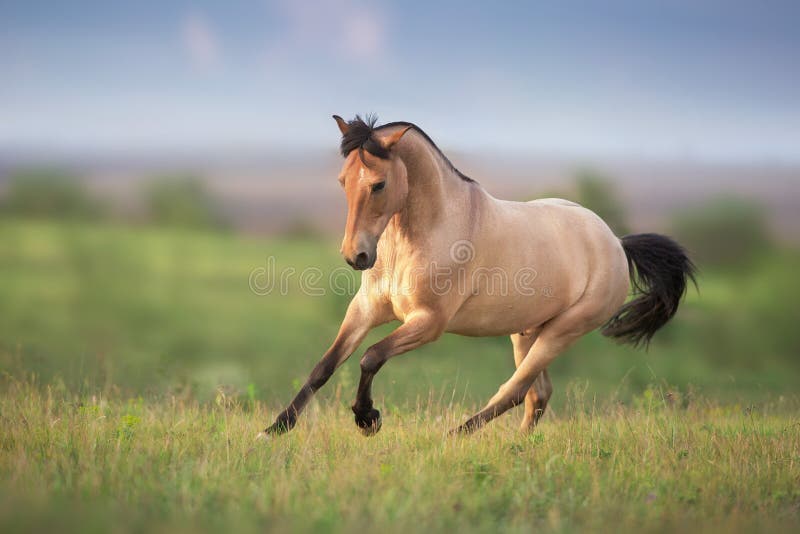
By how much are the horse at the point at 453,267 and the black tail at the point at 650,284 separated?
45 centimetres

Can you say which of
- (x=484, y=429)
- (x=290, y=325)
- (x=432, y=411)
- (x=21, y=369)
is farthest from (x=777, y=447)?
(x=290, y=325)

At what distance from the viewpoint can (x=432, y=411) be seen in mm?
6777

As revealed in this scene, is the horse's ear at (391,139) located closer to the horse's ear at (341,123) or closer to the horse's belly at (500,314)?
the horse's ear at (341,123)

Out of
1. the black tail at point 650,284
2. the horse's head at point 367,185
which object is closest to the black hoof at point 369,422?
the horse's head at point 367,185

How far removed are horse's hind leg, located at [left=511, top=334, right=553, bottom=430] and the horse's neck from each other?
172 centimetres

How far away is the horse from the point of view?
5.32 metres

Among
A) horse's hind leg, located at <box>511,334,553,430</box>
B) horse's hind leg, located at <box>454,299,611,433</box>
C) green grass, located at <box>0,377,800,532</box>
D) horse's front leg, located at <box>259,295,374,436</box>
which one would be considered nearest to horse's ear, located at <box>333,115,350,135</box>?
horse's front leg, located at <box>259,295,374,436</box>

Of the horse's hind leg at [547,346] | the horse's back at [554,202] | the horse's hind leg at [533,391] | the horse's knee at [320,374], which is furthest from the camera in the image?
the horse's back at [554,202]

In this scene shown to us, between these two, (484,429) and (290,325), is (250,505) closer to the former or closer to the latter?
(484,429)

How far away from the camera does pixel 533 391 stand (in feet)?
22.8

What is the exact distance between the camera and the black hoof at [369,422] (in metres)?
5.50

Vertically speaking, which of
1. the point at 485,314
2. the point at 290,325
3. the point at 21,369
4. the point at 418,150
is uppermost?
the point at 418,150

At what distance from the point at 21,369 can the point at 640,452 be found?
5437mm

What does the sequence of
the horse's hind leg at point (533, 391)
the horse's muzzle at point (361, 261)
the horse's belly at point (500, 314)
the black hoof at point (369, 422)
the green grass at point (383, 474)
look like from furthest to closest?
the horse's hind leg at point (533, 391)
the horse's belly at point (500, 314)
the black hoof at point (369, 422)
the horse's muzzle at point (361, 261)
the green grass at point (383, 474)
